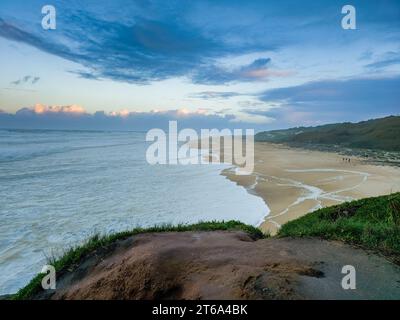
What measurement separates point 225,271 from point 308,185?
19.6 metres

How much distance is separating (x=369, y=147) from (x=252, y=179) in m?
39.0

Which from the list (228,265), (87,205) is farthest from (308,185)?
(228,265)

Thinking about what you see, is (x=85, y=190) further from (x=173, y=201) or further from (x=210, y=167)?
(x=210, y=167)

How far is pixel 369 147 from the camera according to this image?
5634 cm

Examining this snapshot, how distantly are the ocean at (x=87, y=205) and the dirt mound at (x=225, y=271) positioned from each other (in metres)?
3.62

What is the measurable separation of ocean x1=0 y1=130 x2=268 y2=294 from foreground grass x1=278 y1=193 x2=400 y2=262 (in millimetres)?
4807

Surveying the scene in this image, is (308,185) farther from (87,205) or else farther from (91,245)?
(91,245)

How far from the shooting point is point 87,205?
16.9 meters

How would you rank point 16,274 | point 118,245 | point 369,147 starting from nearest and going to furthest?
point 118,245, point 16,274, point 369,147

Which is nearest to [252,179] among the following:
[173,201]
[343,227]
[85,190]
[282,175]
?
[282,175]

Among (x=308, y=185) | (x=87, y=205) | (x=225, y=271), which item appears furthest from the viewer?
(x=308, y=185)

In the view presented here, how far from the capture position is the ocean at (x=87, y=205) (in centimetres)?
1122

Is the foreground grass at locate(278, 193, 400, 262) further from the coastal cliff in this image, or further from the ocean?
the ocean

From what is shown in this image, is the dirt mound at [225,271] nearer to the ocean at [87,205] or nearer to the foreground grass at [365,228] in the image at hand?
the foreground grass at [365,228]
